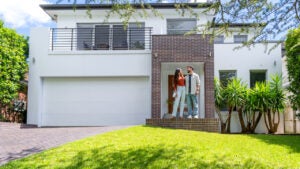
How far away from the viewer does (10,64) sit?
13.1 metres

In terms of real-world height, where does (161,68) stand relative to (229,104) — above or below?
above

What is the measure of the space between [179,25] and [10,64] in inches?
327

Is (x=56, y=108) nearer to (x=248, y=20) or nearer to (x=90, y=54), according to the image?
(x=90, y=54)

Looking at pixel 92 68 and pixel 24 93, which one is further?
pixel 24 93

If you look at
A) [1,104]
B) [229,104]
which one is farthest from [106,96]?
[229,104]

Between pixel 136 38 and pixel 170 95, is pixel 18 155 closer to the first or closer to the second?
pixel 170 95

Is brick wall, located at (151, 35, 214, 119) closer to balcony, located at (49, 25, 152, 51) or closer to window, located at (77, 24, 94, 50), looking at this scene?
balcony, located at (49, 25, 152, 51)

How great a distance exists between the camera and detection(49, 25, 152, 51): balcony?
14.7 metres

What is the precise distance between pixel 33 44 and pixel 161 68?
19.3 feet

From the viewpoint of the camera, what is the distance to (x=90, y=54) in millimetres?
13820

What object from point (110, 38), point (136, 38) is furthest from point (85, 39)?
point (136, 38)

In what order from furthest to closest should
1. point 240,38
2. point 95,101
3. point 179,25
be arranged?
point 240,38 < point 179,25 < point 95,101

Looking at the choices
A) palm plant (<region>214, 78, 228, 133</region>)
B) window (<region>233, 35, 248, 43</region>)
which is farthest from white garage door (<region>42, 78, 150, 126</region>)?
window (<region>233, 35, 248, 43</region>)

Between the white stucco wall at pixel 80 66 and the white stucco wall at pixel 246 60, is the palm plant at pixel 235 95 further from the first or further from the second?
the white stucco wall at pixel 80 66
